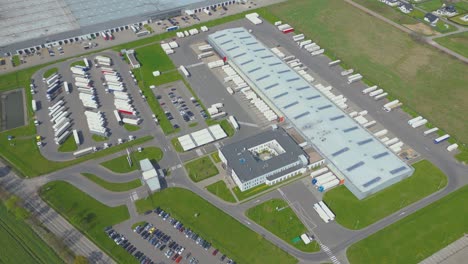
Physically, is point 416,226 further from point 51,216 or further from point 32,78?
point 32,78

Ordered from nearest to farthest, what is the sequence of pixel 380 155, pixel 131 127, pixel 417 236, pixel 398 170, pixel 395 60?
pixel 417 236
pixel 398 170
pixel 380 155
pixel 131 127
pixel 395 60

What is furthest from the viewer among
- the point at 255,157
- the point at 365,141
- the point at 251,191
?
the point at 365,141

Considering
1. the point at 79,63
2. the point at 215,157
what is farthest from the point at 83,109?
the point at 215,157

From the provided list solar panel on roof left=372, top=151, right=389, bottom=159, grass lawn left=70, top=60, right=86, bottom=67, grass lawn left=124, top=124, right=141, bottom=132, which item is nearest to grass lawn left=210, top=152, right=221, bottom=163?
grass lawn left=124, top=124, right=141, bottom=132

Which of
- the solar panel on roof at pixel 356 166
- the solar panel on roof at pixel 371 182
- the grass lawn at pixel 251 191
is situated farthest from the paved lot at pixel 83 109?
the solar panel on roof at pixel 371 182

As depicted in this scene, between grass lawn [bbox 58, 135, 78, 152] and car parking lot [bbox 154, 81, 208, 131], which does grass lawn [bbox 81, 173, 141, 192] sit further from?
car parking lot [bbox 154, 81, 208, 131]

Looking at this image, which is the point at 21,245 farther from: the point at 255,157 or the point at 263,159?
the point at 263,159
